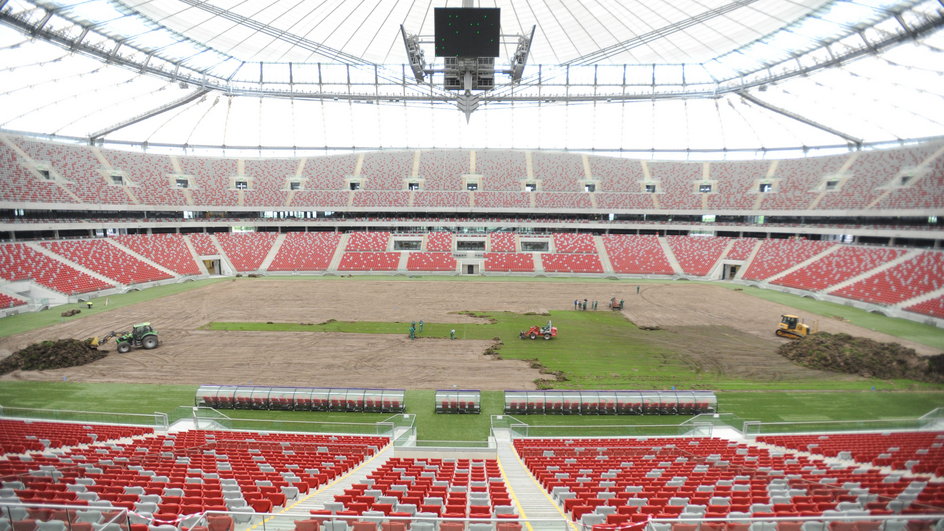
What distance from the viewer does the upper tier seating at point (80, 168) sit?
1903 inches

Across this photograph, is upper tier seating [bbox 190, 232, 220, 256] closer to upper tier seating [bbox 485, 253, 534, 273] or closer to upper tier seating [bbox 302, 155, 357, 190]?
upper tier seating [bbox 302, 155, 357, 190]

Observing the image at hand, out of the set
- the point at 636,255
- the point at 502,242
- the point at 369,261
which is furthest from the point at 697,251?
the point at 369,261

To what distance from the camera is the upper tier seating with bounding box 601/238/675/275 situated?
176ft

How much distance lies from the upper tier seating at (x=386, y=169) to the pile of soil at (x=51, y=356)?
45834mm

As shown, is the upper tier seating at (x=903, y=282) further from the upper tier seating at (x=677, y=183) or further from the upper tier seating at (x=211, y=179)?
the upper tier seating at (x=211, y=179)

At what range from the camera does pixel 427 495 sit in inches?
310

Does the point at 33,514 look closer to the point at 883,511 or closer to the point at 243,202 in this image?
the point at 883,511

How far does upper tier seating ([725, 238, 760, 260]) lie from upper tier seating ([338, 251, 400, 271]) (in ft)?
139

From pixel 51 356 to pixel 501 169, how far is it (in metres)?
57.6

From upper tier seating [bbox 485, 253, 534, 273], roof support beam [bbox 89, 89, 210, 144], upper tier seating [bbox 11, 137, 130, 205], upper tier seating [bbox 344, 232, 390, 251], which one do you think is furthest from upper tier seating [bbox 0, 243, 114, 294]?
upper tier seating [bbox 485, 253, 534, 273]

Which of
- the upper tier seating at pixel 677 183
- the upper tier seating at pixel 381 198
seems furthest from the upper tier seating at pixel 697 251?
the upper tier seating at pixel 381 198

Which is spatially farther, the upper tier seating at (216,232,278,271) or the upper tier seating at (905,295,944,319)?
the upper tier seating at (216,232,278,271)

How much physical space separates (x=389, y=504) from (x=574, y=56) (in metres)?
49.4

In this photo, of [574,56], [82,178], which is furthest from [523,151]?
[82,178]
